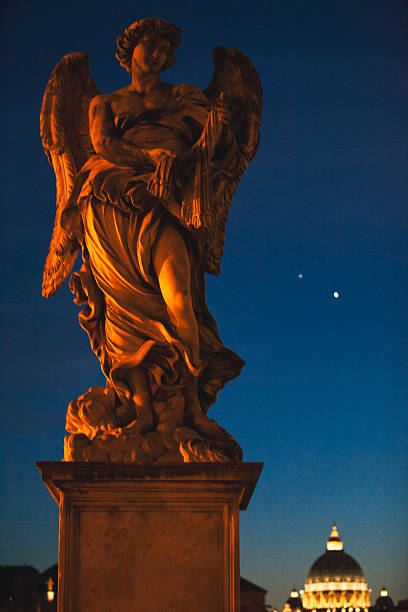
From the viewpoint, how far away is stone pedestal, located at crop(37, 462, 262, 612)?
30.3 ft

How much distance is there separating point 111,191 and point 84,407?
1772 mm

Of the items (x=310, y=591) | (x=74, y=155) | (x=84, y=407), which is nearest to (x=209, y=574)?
(x=84, y=407)

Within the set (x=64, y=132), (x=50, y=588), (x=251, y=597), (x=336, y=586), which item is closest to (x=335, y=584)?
(x=336, y=586)

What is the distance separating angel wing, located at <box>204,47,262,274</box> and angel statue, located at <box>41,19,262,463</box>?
0.04 ft

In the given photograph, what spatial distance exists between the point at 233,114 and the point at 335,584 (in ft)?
539

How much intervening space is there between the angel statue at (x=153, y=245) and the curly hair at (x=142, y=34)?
0.4 inches

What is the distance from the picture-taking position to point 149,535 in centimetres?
937

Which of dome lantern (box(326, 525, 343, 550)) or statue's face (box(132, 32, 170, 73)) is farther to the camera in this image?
dome lantern (box(326, 525, 343, 550))

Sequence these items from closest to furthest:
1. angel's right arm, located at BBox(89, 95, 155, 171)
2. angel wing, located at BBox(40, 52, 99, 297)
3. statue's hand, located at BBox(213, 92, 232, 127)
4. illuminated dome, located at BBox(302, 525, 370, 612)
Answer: statue's hand, located at BBox(213, 92, 232, 127), angel's right arm, located at BBox(89, 95, 155, 171), angel wing, located at BBox(40, 52, 99, 297), illuminated dome, located at BBox(302, 525, 370, 612)

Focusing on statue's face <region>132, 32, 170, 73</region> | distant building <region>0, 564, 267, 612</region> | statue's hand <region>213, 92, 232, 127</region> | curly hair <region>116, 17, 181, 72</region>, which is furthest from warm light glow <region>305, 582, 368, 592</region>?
statue's hand <region>213, 92, 232, 127</region>

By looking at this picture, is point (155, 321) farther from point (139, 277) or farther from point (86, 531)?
point (86, 531)

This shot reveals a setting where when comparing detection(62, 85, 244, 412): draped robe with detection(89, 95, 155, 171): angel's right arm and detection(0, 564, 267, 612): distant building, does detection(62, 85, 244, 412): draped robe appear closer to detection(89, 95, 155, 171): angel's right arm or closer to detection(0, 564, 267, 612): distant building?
detection(89, 95, 155, 171): angel's right arm

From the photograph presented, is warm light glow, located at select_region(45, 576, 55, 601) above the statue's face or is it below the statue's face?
below

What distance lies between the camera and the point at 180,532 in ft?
30.8
